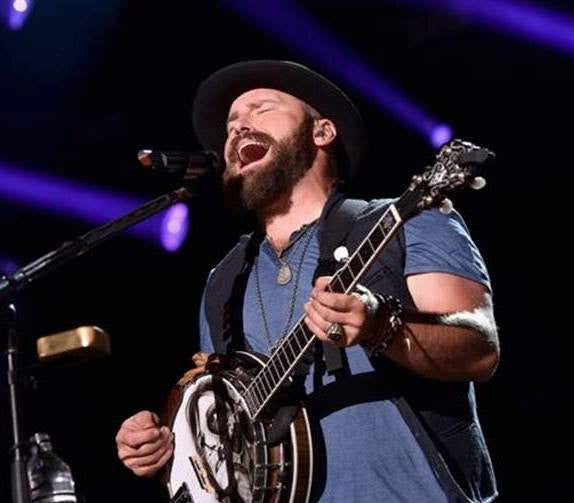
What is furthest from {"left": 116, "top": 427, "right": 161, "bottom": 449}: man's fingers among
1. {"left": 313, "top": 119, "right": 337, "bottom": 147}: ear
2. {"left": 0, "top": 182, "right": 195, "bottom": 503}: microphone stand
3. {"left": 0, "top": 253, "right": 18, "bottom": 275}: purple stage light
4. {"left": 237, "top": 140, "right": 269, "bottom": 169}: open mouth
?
{"left": 0, "top": 253, "right": 18, "bottom": 275}: purple stage light

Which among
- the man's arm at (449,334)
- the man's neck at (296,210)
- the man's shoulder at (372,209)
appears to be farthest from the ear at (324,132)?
the man's arm at (449,334)

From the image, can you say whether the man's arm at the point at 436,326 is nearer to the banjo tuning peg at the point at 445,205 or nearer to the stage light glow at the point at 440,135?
the banjo tuning peg at the point at 445,205

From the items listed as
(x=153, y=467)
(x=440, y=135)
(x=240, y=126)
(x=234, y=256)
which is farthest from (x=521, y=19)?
(x=153, y=467)

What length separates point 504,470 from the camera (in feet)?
15.7

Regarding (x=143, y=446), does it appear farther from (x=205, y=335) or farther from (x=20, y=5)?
(x=20, y=5)

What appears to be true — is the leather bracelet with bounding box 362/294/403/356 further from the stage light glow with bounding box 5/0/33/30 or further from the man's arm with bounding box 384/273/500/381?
→ the stage light glow with bounding box 5/0/33/30

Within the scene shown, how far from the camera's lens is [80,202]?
19.9ft

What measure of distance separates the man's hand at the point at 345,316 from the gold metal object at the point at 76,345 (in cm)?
51

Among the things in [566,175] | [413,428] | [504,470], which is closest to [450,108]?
[566,175]

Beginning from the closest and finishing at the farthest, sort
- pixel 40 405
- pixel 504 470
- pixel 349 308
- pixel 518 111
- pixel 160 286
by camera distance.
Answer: pixel 349 308, pixel 504 470, pixel 518 111, pixel 40 405, pixel 160 286

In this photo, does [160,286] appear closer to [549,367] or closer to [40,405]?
[40,405]

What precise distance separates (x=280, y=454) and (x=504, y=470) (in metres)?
2.43

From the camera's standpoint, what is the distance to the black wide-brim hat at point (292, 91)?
344 centimetres

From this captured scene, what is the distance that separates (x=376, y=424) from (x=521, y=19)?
3.06 metres
